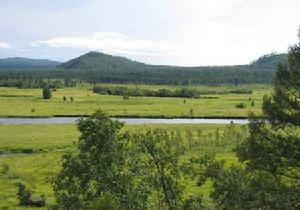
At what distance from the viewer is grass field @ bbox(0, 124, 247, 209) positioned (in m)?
59.8

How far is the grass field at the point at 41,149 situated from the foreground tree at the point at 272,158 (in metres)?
18.1

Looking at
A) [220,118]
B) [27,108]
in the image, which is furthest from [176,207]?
[27,108]

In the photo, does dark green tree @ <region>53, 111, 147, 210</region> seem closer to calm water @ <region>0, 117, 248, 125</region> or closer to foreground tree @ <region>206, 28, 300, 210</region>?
foreground tree @ <region>206, 28, 300, 210</region>

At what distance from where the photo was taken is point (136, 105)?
17500 centimetres

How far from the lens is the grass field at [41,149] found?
5975cm

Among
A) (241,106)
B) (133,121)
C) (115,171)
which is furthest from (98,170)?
(241,106)

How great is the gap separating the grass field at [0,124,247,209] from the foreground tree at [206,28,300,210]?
1808cm

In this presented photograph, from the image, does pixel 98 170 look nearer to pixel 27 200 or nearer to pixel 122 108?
pixel 27 200

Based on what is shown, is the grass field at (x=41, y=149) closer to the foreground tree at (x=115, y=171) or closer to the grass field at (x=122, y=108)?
the foreground tree at (x=115, y=171)

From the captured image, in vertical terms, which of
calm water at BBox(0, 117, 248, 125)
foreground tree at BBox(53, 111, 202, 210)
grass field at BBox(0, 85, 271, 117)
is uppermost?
foreground tree at BBox(53, 111, 202, 210)

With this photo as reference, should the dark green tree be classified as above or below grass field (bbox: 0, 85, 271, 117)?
above

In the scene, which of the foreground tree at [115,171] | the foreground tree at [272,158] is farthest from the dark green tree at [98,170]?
the foreground tree at [272,158]

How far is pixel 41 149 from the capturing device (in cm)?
8919

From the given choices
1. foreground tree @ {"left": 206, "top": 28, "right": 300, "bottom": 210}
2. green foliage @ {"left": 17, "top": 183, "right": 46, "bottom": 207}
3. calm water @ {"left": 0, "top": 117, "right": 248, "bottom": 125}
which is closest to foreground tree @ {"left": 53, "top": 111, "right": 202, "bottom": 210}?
foreground tree @ {"left": 206, "top": 28, "right": 300, "bottom": 210}
